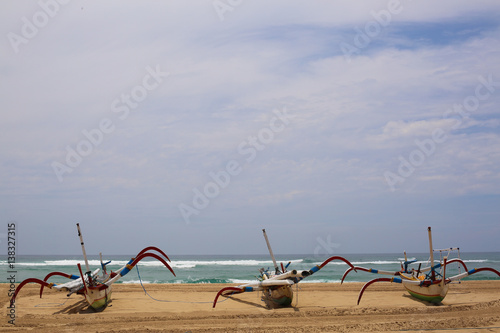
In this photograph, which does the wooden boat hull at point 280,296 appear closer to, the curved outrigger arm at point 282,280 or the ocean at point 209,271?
the curved outrigger arm at point 282,280

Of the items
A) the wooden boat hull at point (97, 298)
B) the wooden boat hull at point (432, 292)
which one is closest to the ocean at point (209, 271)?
the wooden boat hull at point (432, 292)

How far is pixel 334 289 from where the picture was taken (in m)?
24.9

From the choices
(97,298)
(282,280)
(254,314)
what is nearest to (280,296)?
(282,280)

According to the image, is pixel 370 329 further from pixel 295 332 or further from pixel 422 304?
pixel 422 304

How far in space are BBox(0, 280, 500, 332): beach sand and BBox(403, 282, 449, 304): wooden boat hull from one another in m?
0.31

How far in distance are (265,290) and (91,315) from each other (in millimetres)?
6470

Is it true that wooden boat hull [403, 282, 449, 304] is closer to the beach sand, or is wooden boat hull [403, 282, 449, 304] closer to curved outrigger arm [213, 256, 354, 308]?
the beach sand

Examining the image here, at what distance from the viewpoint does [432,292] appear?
17578mm

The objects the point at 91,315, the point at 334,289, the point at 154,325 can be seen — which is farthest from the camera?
the point at 334,289

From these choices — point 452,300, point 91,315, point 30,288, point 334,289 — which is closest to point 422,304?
point 452,300

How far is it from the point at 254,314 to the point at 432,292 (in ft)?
23.2

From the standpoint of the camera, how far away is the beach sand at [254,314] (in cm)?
1377

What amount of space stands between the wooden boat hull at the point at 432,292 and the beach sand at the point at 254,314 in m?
0.31

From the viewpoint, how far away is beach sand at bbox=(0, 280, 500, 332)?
13.8m
